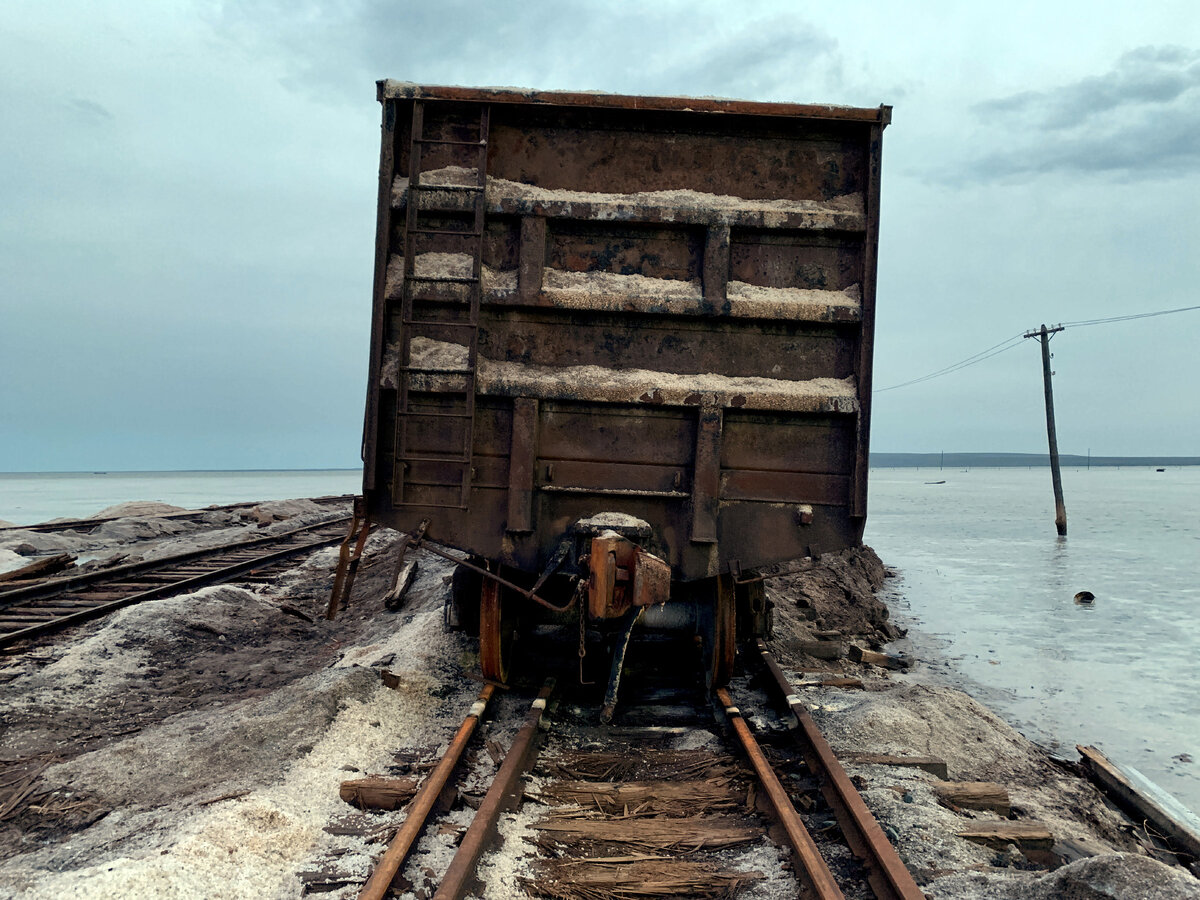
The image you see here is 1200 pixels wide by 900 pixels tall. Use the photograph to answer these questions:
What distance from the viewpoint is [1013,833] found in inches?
157

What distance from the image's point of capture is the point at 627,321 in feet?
17.3

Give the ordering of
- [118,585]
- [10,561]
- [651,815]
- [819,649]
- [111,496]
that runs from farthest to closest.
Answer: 1. [111,496]
2. [10,561]
3. [118,585]
4. [819,649]
5. [651,815]

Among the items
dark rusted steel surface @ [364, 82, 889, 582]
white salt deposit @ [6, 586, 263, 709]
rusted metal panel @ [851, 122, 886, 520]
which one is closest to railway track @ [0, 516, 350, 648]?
white salt deposit @ [6, 586, 263, 709]

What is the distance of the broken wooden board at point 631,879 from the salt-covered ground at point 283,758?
0.13m

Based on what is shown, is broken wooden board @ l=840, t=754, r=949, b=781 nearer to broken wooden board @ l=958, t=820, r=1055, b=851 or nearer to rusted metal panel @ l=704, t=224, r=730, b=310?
broken wooden board @ l=958, t=820, r=1055, b=851

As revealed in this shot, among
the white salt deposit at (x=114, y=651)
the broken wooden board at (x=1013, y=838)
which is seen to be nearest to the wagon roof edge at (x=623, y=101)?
the broken wooden board at (x=1013, y=838)

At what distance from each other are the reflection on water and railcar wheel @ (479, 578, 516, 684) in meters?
4.75

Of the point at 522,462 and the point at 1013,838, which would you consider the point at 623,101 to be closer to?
the point at 522,462

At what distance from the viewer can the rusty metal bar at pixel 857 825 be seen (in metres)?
3.25

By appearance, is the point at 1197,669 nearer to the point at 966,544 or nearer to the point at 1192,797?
the point at 1192,797

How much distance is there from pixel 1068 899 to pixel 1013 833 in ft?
2.84

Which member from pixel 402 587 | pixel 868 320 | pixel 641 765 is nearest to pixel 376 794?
pixel 641 765

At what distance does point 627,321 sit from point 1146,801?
4.49 metres

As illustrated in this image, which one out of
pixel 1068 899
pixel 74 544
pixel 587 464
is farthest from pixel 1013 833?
pixel 74 544
